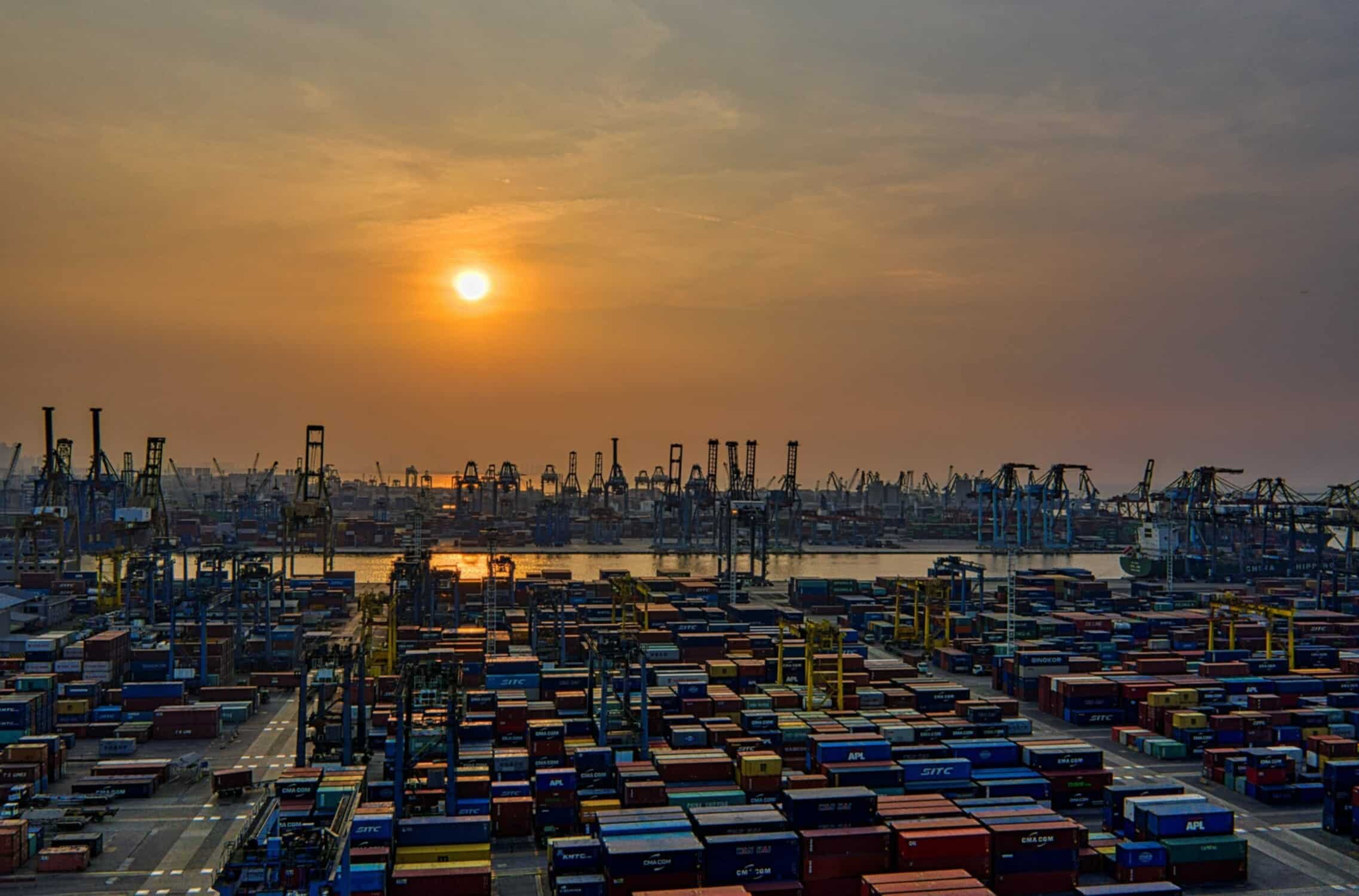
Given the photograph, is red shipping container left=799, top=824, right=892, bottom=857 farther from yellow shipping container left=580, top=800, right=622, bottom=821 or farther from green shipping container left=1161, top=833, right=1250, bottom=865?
green shipping container left=1161, top=833, right=1250, bottom=865

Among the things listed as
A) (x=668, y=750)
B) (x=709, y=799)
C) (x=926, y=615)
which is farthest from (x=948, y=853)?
(x=926, y=615)

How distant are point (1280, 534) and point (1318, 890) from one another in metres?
151

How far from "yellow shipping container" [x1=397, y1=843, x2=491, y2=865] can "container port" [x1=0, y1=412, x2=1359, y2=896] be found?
182 mm

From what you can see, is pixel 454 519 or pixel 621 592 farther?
pixel 454 519

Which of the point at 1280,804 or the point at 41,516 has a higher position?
the point at 41,516

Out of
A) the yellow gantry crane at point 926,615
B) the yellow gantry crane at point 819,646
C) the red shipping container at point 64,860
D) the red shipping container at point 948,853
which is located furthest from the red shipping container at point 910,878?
the yellow gantry crane at point 926,615

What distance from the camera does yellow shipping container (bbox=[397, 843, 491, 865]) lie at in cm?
2873

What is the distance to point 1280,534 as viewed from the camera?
532ft

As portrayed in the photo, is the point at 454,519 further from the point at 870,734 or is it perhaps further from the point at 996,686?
the point at 870,734

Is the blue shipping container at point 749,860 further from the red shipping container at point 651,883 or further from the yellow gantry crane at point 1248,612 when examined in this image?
the yellow gantry crane at point 1248,612

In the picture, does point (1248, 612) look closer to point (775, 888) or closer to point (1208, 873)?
point (1208, 873)

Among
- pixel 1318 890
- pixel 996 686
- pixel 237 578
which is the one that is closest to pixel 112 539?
pixel 237 578

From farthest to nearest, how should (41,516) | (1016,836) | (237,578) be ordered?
(41,516), (237,578), (1016,836)

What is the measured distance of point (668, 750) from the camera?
3809 centimetres
